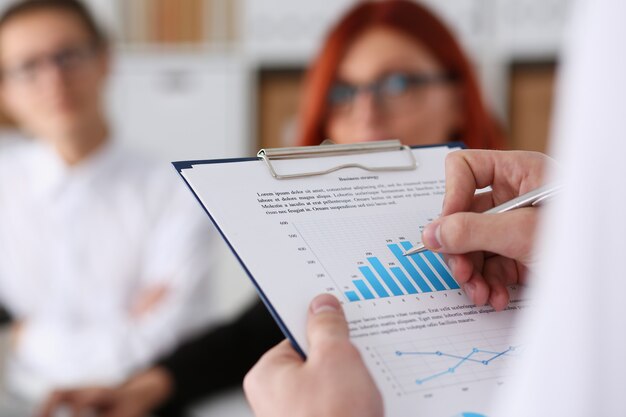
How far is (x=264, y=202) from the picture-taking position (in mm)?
537

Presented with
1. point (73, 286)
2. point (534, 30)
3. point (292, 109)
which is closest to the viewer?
point (73, 286)

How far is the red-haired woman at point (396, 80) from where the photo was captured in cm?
140

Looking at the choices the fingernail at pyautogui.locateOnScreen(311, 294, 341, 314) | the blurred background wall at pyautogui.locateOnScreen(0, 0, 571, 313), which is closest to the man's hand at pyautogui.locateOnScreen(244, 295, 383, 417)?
the fingernail at pyautogui.locateOnScreen(311, 294, 341, 314)

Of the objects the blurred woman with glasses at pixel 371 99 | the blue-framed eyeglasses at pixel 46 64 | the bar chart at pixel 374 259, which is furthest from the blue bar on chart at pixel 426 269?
the blue-framed eyeglasses at pixel 46 64

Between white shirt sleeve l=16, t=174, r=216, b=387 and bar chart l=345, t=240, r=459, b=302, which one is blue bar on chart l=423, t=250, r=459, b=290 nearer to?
bar chart l=345, t=240, r=459, b=302

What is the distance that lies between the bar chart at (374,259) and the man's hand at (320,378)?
0.10 ft

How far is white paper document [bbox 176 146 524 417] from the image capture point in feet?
1.56

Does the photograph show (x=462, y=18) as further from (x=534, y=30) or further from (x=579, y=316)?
(x=579, y=316)

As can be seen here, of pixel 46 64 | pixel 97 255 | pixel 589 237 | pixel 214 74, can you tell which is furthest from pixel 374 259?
pixel 214 74

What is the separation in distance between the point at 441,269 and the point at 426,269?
0.05ft

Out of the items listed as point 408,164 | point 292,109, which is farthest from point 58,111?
point 408,164

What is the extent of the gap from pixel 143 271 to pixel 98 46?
590 millimetres

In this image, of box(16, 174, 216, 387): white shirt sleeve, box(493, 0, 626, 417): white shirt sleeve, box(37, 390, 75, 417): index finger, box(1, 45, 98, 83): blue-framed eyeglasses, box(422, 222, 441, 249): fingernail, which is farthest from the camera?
box(1, 45, 98, 83): blue-framed eyeglasses

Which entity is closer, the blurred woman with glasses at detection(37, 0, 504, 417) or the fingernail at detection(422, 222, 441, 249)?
the fingernail at detection(422, 222, 441, 249)
